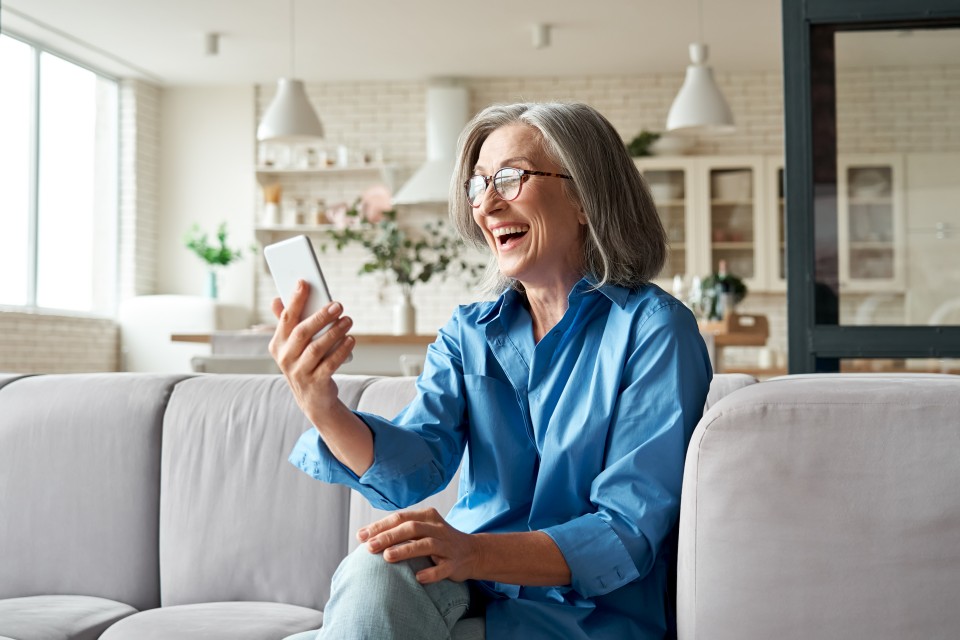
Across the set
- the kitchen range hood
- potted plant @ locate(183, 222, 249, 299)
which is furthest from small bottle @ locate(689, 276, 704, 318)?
potted plant @ locate(183, 222, 249, 299)

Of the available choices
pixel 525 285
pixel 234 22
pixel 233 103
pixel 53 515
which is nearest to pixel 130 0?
pixel 234 22

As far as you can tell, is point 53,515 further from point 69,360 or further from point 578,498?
point 69,360

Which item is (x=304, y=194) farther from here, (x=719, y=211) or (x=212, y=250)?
(x=719, y=211)

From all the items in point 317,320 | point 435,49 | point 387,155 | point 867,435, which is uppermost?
point 435,49

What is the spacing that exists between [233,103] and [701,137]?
A: 3823 mm

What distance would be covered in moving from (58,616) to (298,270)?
0.96m

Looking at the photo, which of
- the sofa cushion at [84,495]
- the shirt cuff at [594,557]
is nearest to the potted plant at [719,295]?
the sofa cushion at [84,495]

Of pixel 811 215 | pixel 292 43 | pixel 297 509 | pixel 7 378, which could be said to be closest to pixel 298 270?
pixel 297 509

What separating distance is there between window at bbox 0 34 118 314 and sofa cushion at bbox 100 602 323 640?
6023 mm

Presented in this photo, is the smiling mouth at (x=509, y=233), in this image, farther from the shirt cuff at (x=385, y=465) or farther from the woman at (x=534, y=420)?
the shirt cuff at (x=385, y=465)

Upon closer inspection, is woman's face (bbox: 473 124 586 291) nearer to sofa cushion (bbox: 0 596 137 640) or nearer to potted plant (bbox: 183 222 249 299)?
sofa cushion (bbox: 0 596 137 640)

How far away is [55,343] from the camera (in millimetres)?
7605

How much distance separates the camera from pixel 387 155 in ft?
28.7

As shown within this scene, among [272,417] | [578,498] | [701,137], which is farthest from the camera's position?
[701,137]
